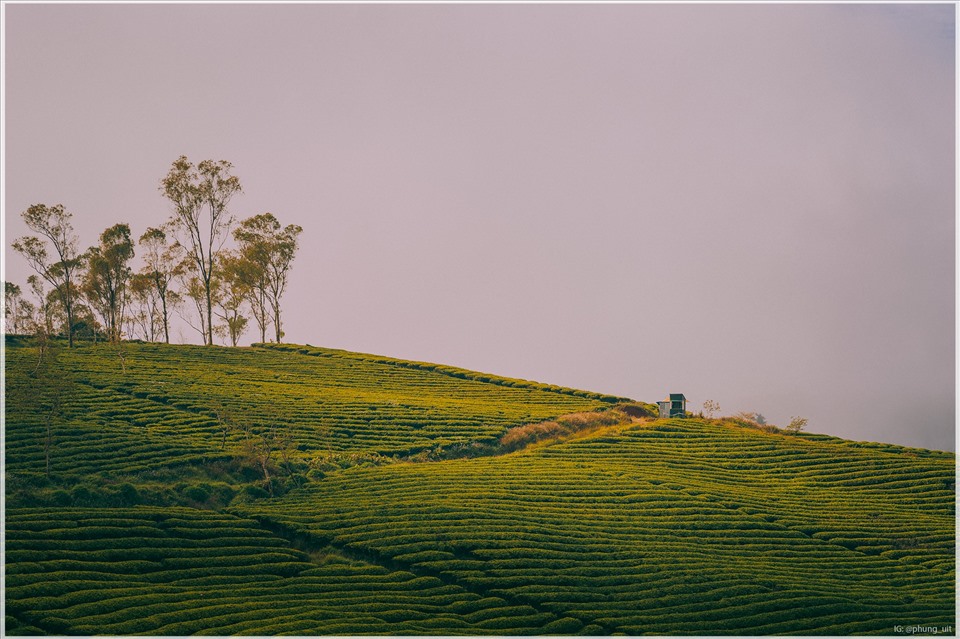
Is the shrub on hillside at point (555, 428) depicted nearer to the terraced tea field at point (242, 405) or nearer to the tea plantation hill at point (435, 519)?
the tea plantation hill at point (435, 519)

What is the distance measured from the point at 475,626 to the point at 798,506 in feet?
83.2

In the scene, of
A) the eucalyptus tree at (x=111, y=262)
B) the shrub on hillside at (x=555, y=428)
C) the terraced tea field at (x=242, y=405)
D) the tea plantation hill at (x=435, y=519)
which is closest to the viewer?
the tea plantation hill at (x=435, y=519)

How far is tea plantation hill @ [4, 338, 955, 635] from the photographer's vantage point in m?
37.4

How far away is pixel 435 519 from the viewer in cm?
4616

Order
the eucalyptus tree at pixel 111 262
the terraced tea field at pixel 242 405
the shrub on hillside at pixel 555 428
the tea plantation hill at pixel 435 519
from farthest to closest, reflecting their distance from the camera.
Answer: the eucalyptus tree at pixel 111 262
the shrub on hillside at pixel 555 428
the terraced tea field at pixel 242 405
the tea plantation hill at pixel 435 519

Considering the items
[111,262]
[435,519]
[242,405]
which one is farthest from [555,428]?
[111,262]

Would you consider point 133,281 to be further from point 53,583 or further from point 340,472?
point 53,583

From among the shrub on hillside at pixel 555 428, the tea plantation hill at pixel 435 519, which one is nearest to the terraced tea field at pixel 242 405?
the tea plantation hill at pixel 435 519

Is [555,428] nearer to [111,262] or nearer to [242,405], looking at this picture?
[242,405]

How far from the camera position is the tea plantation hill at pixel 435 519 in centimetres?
3744

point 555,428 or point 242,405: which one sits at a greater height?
point 242,405

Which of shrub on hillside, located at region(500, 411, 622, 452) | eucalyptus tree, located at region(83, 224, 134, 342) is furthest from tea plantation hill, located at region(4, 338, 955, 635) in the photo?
eucalyptus tree, located at region(83, 224, 134, 342)

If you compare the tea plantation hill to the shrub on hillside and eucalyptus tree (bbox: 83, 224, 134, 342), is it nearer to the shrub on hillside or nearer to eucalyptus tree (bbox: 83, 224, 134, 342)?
the shrub on hillside

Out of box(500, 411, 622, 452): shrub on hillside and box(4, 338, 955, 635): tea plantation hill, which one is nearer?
A: box(4, 338, 955, 635): tea plantation hill
